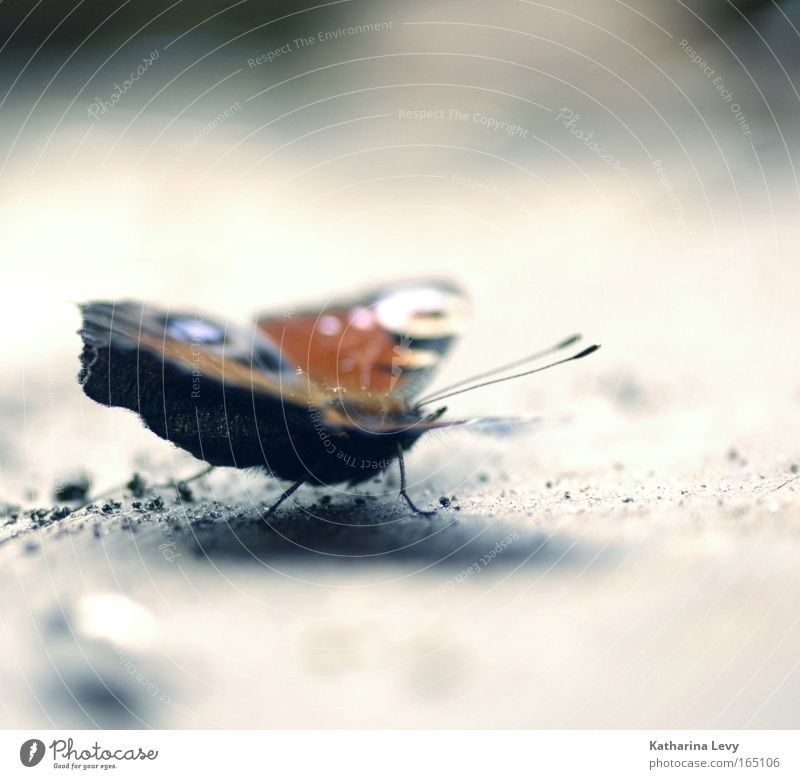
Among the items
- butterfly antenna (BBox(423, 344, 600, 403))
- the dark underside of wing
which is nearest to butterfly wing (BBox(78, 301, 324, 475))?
the dark underside of wing

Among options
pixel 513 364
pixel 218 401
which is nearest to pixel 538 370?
pixel 513 364

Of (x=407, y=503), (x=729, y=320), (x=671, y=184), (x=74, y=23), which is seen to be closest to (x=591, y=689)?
(x=407, y=503)

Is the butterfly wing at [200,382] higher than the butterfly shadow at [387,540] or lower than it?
higher

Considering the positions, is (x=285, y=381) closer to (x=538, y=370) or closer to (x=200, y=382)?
(x=200, y=382)

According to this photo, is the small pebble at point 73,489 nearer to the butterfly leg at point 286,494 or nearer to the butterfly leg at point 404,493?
the butterfly leg at point 286,494

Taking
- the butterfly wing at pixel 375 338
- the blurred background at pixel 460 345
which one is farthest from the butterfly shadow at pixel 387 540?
the butterfly wing at pixel 375 338

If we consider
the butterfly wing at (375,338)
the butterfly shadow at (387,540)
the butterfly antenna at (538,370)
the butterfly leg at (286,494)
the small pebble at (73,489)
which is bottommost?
the butterfly shadow at (387,540)

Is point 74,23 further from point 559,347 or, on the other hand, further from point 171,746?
point 171,746
